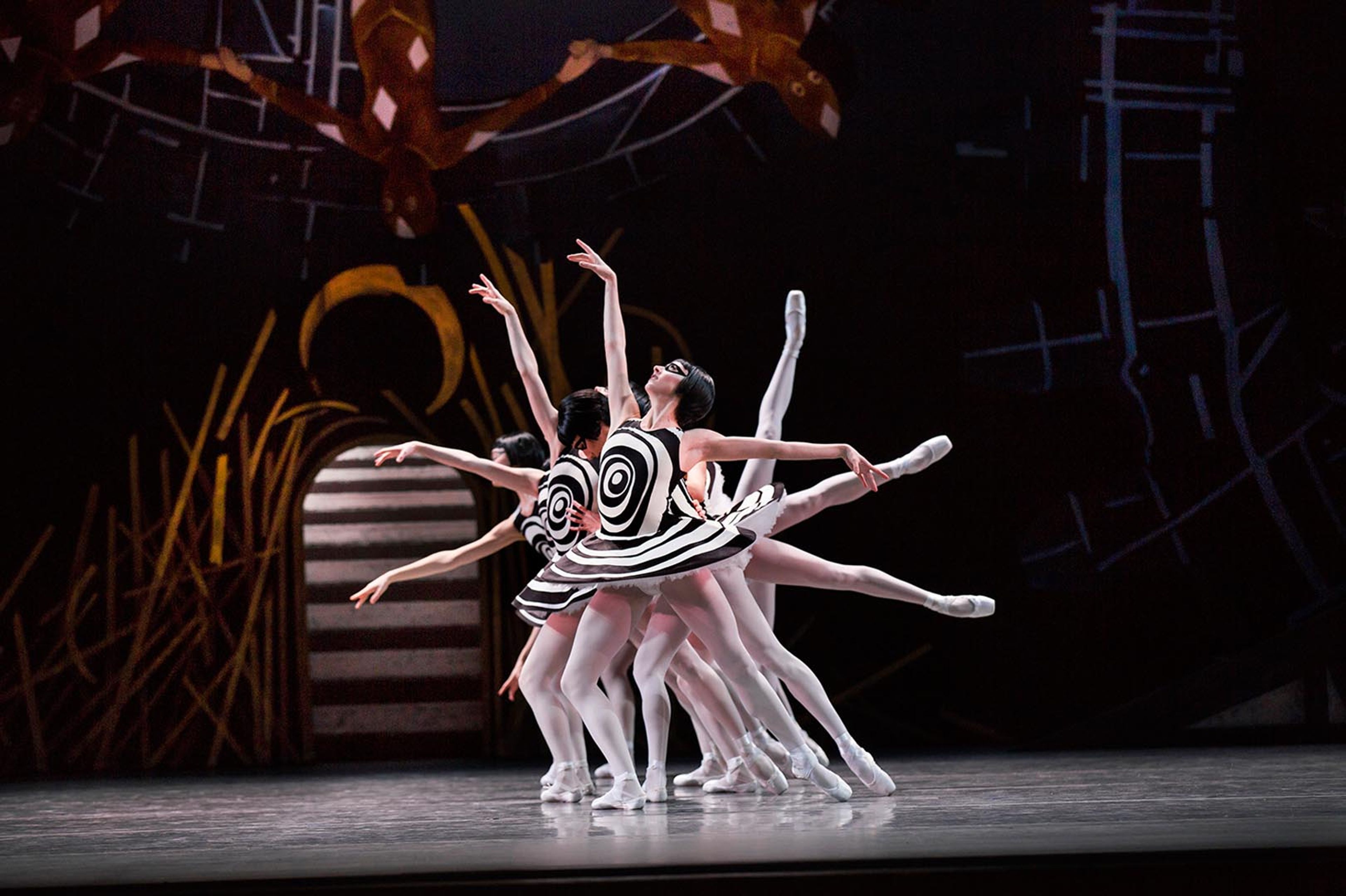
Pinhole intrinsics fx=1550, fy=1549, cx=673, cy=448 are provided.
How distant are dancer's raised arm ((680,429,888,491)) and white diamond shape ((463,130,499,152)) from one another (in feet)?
10.1

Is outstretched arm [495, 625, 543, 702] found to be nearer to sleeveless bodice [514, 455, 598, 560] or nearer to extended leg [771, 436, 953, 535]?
sleeveless bodice [514, 455, 598, 560]

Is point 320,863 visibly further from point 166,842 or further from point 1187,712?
point 1187,712

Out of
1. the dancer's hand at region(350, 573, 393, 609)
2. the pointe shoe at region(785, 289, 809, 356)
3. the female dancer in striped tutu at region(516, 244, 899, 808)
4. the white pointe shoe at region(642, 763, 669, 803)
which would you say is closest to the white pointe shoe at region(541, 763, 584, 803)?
the white pointe shoe at region(642, 763, 669, 803)

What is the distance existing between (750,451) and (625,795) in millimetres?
1153

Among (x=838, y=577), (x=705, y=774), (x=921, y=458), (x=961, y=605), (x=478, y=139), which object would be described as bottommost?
(x=705, y=774)

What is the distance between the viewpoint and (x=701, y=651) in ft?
18.4

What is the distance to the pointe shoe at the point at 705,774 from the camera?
5730 millimetres

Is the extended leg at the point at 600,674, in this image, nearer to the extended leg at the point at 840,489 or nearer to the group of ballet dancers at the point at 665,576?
the group of ballet dancers at the point at 665,576

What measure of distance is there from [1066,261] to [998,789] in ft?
10.6

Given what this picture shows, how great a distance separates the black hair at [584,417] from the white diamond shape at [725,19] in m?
2.89

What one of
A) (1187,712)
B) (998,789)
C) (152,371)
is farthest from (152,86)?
(1187,712)

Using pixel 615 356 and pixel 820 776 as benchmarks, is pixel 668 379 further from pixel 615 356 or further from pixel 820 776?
pixel 820 776

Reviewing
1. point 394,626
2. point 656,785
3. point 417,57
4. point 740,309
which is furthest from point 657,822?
point 417,57

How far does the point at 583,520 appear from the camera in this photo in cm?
Answer: 526
